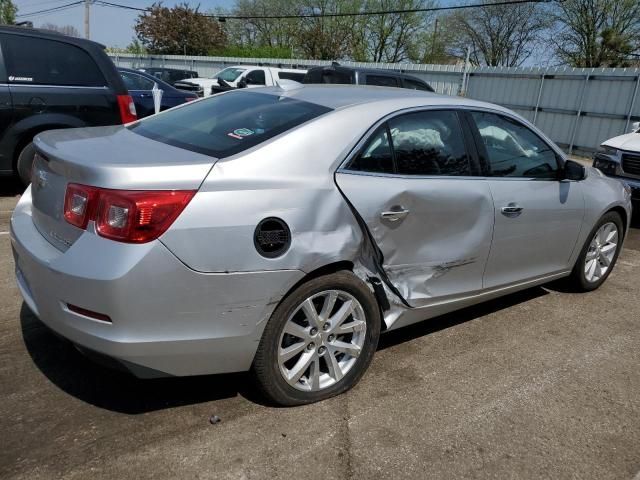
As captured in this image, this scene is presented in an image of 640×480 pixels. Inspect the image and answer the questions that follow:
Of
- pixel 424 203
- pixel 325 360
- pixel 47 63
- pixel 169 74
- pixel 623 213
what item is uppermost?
pixel 47 63

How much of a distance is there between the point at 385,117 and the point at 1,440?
243cm

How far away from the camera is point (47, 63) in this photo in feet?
20.4

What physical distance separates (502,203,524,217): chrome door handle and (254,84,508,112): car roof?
2.25 feet

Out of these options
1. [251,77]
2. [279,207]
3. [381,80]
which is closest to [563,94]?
[381,80]

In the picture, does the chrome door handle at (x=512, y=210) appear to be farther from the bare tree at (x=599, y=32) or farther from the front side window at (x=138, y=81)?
the bare tree at (x=599, y=32)

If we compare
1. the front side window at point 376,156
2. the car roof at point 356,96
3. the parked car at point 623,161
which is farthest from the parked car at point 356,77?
the front side window at point 376,156

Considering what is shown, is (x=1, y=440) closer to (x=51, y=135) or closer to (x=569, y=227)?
(x=51, y=135)

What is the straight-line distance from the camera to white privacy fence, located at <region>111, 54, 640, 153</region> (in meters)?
13.9

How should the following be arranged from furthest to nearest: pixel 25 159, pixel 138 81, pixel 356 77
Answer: pixel 138 81, pixel 356 77, pixel 25 159

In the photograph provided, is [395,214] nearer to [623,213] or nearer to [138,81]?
[623,213]

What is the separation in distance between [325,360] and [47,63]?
16.9 ft

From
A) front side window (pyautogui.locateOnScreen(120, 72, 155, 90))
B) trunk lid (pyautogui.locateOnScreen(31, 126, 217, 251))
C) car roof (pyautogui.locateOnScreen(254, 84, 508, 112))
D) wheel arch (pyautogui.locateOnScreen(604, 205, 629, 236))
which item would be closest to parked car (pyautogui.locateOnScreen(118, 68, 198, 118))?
front side window (pyautogui.locateOnScreen(120, 72, 155, 90))

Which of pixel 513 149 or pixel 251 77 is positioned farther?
pixel 251 77

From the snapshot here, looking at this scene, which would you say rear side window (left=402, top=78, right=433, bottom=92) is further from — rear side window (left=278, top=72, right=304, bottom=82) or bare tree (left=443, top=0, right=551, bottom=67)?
bare tree (left=443, top=0, right=551, bottom=67)
